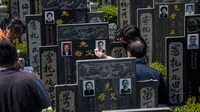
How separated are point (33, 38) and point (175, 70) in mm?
2853

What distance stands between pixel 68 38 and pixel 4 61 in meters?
2.88

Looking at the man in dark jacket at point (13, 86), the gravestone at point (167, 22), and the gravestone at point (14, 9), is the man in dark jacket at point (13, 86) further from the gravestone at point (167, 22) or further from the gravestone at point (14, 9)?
the gravestone at point (14, 9)

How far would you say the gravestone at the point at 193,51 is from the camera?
7.80 metres

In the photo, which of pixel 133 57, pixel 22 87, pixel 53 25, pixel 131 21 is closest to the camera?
pixel 22 87

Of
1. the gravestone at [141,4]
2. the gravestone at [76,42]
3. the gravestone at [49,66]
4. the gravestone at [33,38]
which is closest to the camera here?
the gravestone at [76,42]

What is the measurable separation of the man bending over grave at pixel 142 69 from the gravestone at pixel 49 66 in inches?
74.5

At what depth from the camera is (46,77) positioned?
8.06m

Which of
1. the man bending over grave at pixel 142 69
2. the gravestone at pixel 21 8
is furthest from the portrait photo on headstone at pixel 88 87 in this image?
the gravestone at pixel 21 8

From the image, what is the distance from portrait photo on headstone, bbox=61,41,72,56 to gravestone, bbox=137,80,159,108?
Answer: 5.34 ft

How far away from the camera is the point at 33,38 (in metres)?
9.70

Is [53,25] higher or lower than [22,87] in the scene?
higher

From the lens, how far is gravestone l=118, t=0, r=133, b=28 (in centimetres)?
1116

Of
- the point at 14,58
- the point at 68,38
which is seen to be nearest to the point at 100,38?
the point at 68,38

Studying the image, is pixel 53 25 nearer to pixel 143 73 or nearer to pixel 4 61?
pixel 143 73
